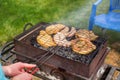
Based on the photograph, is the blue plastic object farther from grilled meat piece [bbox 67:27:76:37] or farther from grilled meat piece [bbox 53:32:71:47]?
grilled meat piece [bbox 53:32:71:47]

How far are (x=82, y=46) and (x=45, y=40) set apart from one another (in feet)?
1.98

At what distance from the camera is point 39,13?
6496mm

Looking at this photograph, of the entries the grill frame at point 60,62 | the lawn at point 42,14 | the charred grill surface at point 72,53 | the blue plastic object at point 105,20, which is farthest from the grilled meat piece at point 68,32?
the lawn at point 42,14

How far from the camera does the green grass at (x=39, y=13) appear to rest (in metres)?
5.87

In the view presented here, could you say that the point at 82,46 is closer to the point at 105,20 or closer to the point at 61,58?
the point at 61,58

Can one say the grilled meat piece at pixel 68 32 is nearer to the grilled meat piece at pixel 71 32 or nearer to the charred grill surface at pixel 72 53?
the grilled meat piece at pixel 71 32

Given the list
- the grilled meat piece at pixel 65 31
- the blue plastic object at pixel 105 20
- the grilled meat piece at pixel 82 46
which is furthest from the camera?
the blue plastic object at pixel 105 20

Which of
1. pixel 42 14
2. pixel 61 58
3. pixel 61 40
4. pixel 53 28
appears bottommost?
pixel 42 14

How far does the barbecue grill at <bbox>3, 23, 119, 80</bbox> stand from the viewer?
131 inches

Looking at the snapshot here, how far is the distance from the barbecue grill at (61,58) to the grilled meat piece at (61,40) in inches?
2.8

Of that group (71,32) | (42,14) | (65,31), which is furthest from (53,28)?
(42,14)

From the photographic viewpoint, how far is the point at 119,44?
5199 millimetres

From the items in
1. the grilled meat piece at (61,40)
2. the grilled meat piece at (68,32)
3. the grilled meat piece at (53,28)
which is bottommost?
the grilled meat piece at (61,40)

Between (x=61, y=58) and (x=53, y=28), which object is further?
(x=53, y=28)
